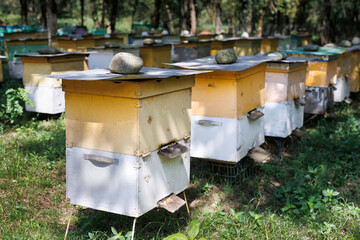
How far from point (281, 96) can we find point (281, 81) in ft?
0.60

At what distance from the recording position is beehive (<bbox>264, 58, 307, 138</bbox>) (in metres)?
4.92

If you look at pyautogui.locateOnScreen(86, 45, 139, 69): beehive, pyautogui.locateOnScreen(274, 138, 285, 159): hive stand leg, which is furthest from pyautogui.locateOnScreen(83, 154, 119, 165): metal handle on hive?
pyautogui.locateOnScreen(86, 45, 139, 69): beehive

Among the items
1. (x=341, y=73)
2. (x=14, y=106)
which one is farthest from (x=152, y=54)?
(x=341, y=73)

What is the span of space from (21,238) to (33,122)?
3.19 metres

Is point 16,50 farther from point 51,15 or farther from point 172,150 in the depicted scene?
point 172,150

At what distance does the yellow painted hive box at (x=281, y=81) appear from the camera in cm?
490

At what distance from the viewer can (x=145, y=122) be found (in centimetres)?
282

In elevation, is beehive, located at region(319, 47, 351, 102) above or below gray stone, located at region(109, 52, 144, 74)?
below

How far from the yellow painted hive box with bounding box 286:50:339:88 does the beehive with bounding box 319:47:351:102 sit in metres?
0.53

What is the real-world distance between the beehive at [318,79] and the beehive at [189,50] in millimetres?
2958

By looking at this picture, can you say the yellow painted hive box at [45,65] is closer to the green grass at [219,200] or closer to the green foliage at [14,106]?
the green foliage at [14,106]

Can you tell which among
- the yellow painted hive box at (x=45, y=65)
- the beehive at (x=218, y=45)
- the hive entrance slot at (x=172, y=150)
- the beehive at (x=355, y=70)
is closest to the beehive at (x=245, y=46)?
the beehive at (x=218, y=45)

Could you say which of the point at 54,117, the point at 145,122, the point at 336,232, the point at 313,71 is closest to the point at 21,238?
the point at 145,122

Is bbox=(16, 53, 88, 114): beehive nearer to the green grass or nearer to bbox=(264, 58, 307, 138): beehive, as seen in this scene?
Answer: the green grass
